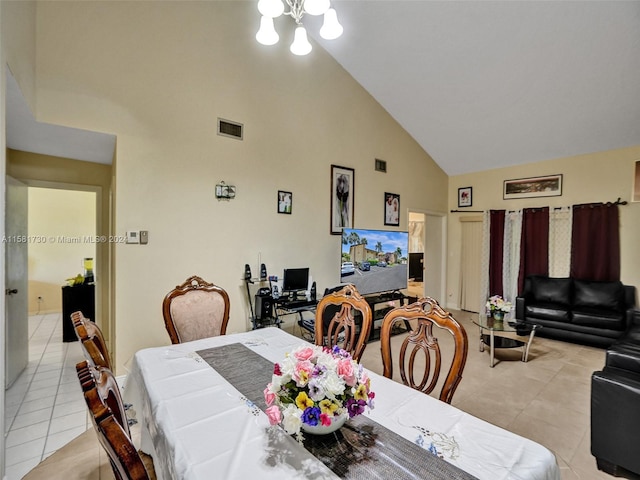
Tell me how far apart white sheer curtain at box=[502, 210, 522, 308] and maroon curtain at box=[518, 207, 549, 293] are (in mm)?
107

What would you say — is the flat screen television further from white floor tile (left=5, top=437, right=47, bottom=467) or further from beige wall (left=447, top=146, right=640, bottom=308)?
white floor tile (left=5, top=437, right=47, bottom=467)

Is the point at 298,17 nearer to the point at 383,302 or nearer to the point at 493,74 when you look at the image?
the point at 493,74

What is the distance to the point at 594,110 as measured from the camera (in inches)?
154

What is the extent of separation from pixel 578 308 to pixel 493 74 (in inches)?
131

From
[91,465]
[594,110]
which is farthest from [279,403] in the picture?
[594,110]

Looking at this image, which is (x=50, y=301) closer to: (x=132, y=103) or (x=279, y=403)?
(x=132, y=103)

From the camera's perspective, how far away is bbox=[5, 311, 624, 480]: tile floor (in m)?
2.00

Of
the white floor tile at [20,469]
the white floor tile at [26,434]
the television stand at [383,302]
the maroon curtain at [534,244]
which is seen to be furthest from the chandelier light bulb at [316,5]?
the maroon curtain at [534,244]

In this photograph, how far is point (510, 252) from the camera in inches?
208

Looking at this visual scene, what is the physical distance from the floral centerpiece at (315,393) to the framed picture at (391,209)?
426cm

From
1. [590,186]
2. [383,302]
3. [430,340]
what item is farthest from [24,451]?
[590,186]

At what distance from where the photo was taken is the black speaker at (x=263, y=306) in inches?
137

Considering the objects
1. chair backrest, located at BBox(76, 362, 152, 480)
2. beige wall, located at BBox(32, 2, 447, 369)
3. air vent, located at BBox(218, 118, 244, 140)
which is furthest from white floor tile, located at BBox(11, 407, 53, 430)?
air vent, located at BBox(218, 118, 244, 140)

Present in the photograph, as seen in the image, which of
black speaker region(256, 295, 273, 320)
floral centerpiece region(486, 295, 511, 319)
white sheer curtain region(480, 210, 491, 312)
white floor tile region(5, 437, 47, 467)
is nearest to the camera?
white floor tile region(5, 437, 47, 467)
